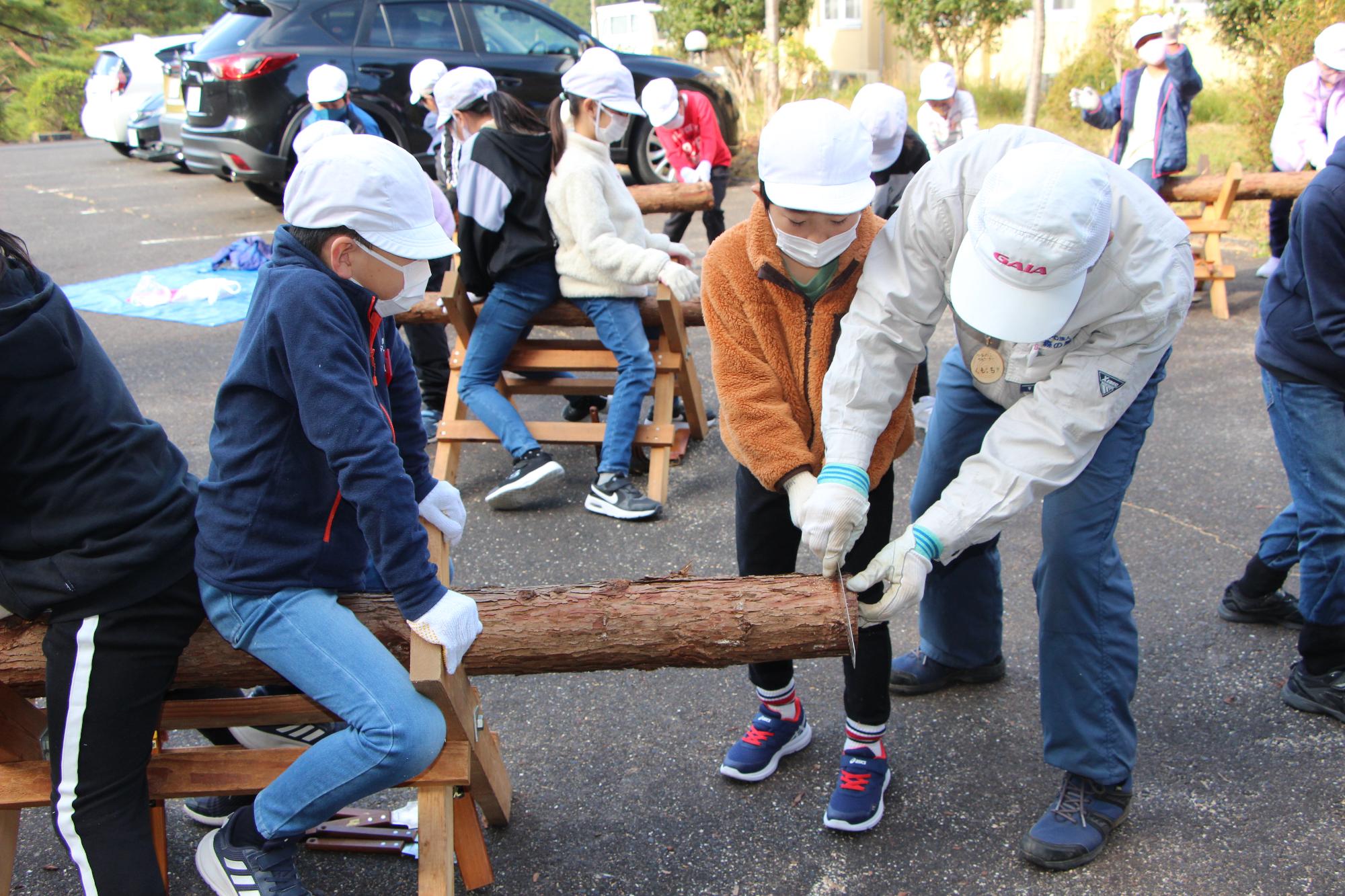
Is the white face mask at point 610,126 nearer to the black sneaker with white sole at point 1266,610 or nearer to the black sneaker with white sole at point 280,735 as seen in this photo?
the black sneaker with white sole at point 280,735

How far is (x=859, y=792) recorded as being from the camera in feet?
8.38

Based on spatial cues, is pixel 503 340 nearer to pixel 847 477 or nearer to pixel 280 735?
pixel 280 735

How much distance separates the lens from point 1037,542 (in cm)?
400

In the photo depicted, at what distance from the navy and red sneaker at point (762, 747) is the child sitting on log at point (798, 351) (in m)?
0.18

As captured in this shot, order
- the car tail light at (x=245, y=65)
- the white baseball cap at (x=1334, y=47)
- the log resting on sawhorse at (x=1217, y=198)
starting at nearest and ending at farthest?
A: the white baseball cap at (x=1334, y=47) → the log resting on sawhorse at (x=1217, y=198) → the car tail light at (x=245, y=65)

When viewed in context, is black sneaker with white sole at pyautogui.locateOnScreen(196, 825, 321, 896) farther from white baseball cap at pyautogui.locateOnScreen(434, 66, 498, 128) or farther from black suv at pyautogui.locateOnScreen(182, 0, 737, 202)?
black suv at pyautogui.locateOnScreen(182, 0, 737, 202)

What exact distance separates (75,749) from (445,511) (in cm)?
94

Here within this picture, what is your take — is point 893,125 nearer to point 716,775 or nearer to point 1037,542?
point 1037,542

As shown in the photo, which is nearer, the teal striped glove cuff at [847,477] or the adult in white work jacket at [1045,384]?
the adult in white work jacket at [1045,384]

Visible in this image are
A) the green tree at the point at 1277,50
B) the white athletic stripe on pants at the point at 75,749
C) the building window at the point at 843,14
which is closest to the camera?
the white athletic stripe on pants at the point at 75,749

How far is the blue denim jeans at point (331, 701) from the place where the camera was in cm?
200

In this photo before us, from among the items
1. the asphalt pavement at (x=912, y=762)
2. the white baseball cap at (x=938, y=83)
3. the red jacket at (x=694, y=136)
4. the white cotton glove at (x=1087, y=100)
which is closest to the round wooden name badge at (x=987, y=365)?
the asphalt pavement at (x=912, y=762)

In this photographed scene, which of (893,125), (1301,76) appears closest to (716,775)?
(893,125)

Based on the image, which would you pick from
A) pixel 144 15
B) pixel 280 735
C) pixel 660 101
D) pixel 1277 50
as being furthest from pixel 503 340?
pixel 144 15
